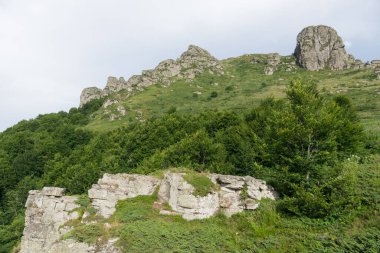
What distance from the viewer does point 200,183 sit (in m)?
26.9

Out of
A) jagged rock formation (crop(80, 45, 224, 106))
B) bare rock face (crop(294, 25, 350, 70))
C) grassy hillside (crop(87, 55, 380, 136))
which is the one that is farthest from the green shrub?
bare rock face (crop(294, 25, 350, 70))

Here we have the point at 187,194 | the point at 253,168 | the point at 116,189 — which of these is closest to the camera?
the point at 187,194

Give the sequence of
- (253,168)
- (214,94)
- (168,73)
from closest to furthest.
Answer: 1. (253,168)
2. (214,94)
3. (168,73)

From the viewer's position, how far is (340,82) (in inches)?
4951

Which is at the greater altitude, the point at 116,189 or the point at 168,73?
the point at 168,73

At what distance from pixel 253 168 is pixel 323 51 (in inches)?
5378

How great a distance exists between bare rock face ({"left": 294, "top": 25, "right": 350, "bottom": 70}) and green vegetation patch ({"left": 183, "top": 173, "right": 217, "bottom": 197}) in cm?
14171

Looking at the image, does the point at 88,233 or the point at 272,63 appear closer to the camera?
the point at 88,233

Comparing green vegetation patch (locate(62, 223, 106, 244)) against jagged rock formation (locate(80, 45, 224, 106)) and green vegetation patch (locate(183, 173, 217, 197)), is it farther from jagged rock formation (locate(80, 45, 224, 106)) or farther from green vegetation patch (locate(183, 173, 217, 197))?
jagged rock formation (locate(80, 45, 224, 106))

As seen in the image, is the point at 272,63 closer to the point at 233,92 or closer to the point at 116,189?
the point at 233,92

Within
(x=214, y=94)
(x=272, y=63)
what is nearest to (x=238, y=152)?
(x=214, y=94)

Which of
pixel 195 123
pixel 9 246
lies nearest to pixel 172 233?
pixel 195 123

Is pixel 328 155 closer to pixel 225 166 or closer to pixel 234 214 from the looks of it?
pixel 234 214

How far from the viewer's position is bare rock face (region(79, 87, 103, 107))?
176125mm
